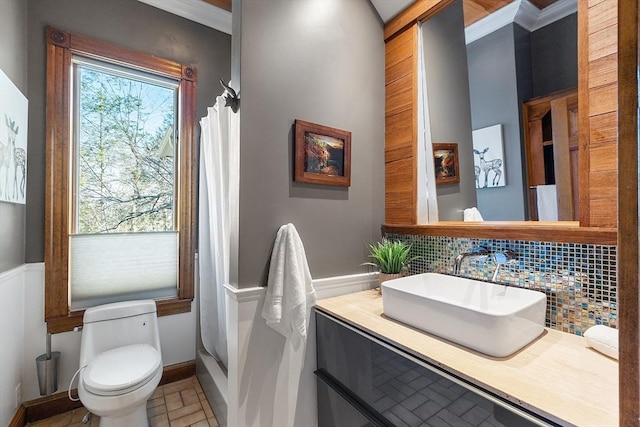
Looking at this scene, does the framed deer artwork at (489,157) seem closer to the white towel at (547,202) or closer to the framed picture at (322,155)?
the white towel at (547,202)

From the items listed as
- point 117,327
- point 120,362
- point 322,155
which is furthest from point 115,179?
point 322,155

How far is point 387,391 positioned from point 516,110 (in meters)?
1.24

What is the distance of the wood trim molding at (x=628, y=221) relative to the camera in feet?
1.18

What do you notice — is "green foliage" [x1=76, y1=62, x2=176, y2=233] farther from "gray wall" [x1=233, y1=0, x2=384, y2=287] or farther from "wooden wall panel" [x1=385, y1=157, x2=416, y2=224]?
"wooden wall panel" [x1=385, y1=157, x2=416, y2=224]

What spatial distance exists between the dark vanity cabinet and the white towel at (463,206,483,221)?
754 mm

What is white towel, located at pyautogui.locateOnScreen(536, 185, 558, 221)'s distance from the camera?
3.46 feet

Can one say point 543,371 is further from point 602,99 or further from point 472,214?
point 602,99

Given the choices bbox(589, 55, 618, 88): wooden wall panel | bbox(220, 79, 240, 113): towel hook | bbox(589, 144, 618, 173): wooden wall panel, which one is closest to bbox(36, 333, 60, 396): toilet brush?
bbox(220, 79, 240, 113): towel hook

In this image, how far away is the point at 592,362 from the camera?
2.48 ft

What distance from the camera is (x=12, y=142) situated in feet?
4.77

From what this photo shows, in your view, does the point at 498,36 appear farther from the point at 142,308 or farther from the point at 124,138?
the point at 142,308

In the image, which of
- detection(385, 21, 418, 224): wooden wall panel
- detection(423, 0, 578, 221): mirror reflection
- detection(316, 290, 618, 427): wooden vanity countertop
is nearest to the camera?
detection(316, 290, 618, 427): wooden vanity countertop

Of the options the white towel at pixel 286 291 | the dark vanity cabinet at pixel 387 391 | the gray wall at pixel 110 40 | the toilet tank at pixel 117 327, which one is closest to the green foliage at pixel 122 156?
the gray wall at pixel 110 40

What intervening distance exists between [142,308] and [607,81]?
257 centimetres
